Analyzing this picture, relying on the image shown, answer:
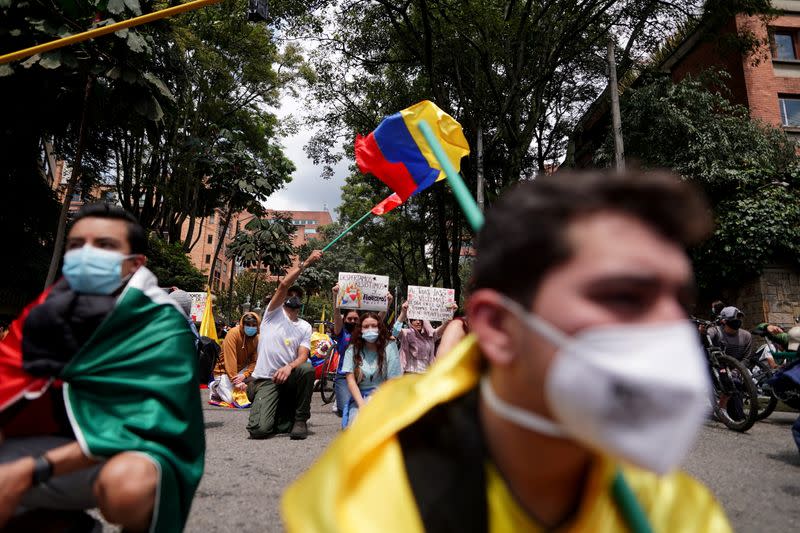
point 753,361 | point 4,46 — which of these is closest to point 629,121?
point 753,361

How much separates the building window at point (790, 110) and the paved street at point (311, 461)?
16833mm

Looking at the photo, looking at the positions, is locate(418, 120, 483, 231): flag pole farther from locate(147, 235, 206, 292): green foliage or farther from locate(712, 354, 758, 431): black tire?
locate(147, 235, 206, 292): green foliage

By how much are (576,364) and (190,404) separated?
171cm

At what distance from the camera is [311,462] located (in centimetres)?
523

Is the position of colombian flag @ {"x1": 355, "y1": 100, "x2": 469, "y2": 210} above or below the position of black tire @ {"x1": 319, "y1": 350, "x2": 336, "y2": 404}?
above

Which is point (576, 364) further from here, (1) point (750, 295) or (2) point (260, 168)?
(2) point (260, 168)

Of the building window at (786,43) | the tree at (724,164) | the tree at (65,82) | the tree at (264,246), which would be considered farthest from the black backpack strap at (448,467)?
the tree at (264,246)

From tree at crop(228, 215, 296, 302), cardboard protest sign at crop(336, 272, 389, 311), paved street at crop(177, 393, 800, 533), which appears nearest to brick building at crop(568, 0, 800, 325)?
cardboard protest sign at crop(336, 272, 389, 311)

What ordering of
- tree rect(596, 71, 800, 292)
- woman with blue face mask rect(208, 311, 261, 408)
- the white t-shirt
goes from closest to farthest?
the white t-shirt < woman with blue face mask rect(208, 311, 261, 408) < tree rect(596, 71, 800, 292)

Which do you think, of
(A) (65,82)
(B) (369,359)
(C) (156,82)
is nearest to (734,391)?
(B) (369,359)

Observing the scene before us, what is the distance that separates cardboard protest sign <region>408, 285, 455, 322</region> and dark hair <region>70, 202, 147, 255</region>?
9.67 meters

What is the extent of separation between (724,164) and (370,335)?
49.6 ft

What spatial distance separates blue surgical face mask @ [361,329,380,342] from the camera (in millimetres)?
6023

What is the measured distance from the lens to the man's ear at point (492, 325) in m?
1.15
